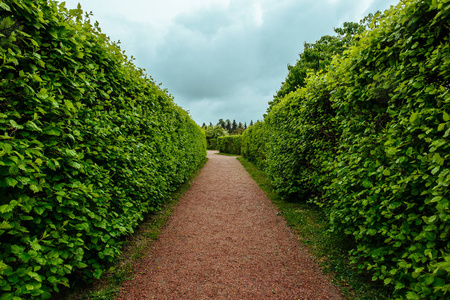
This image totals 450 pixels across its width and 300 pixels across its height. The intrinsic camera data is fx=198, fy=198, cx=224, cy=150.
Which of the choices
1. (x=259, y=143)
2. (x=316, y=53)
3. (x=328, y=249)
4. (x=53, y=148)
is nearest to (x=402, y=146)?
(x=328, y=249)

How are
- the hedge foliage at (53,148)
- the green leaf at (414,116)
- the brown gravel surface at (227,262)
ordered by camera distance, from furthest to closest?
the brown gravel surface at (227,262) → the green leaf at (414,116) → the hedge foliage at (53,148)

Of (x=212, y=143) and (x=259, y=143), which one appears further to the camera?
(x=212, y=143)

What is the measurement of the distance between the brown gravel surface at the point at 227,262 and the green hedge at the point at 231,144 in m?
20.6

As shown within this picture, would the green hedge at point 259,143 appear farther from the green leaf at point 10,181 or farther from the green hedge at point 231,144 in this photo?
the green hedge at point 231,144

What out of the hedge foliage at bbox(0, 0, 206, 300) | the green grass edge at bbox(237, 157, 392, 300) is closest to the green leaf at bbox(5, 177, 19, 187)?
the hedge foliage at bbox(0, 0, 206, 300)

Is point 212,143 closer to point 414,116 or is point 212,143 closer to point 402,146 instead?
point 402,146

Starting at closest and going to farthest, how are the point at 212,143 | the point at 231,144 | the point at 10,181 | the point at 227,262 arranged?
the point at 10,181 < the point at 227,262 < the point at 231,144 < the point at 212,143

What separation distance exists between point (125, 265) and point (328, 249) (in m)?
3.78

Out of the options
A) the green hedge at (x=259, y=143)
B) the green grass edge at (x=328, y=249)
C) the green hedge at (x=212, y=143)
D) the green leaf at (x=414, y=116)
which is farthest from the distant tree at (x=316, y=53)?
the green hedge at (x=212, y=143)

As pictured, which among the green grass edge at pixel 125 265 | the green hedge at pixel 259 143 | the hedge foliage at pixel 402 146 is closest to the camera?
the hedge foliage at pixel 402 146

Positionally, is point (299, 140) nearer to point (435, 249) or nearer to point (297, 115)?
point (297, 115)

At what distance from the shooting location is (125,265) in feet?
11.2

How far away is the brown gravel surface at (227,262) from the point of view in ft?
9.71

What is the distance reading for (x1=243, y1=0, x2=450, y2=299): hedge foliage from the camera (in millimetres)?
1965
